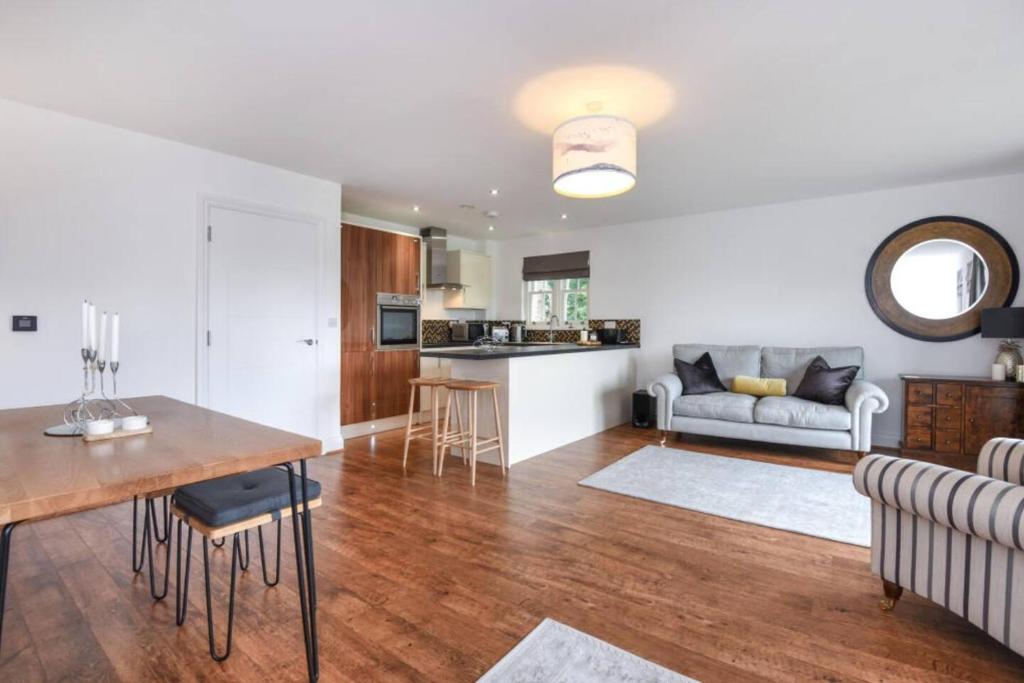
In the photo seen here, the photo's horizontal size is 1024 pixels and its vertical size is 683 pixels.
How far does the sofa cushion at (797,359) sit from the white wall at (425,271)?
3.96 m

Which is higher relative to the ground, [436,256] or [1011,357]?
[436,256]

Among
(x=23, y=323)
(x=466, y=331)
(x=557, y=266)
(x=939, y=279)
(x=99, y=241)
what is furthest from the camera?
(x=466, y=331)

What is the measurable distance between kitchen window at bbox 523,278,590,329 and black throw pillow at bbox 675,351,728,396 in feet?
5.91

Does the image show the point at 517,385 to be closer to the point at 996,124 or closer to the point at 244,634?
the point at 244,634

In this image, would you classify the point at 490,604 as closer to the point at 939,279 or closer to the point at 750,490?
the point at 750,490

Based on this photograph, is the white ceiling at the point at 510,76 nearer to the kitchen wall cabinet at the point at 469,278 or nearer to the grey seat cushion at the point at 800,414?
the grey seat cushion at the point at 800,414

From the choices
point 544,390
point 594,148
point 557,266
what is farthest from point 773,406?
point 557,266

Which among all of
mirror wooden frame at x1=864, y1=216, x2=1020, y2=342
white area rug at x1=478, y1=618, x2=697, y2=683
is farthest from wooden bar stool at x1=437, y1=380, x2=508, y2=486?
mirror wooden frame at x1=864, y1=216, x2=1020, y2=342

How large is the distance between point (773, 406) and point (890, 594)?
2.57 m

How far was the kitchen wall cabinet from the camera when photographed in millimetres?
6695

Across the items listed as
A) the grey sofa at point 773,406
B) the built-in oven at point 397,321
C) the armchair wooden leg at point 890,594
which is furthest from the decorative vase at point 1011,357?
the built-in oven at point 397,321

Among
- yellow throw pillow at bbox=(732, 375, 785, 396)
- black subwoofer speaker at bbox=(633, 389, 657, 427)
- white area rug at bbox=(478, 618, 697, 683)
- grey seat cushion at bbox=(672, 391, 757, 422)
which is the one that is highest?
yellow throw pillow at bbox=(732, 375, 785, 396)

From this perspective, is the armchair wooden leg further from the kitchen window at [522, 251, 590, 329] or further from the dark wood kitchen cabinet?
the kitchen window at [522, 251, 590, 329]

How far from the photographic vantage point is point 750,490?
3453 mm
